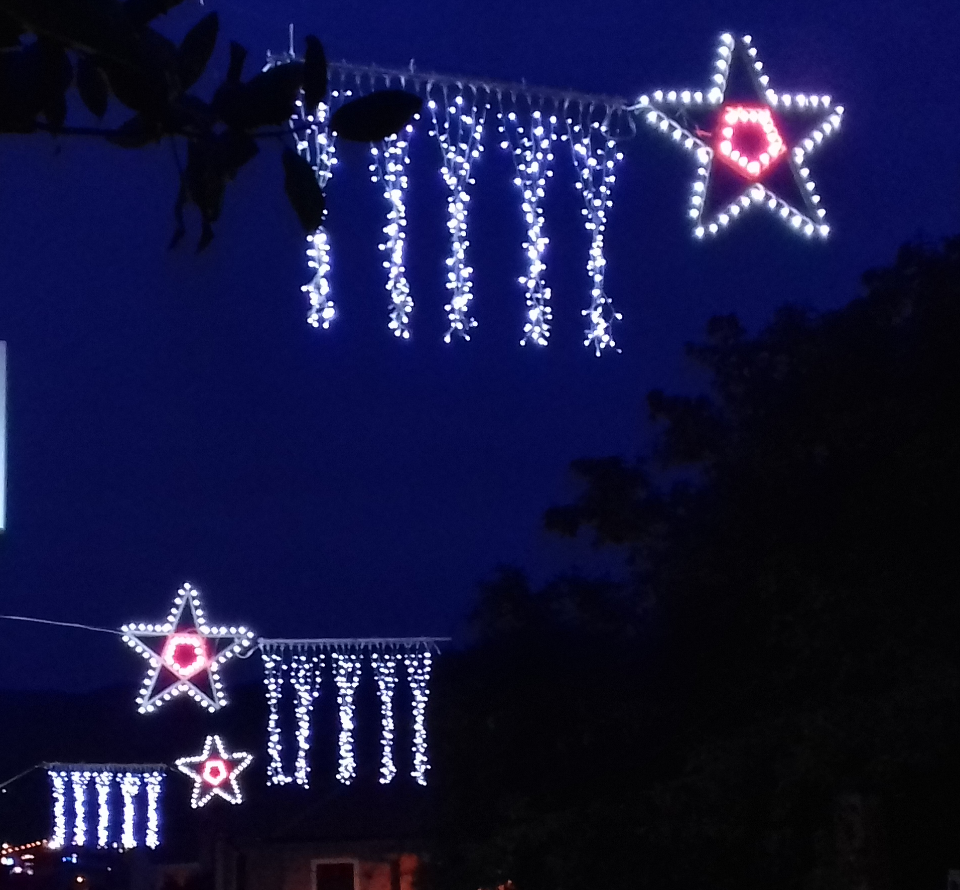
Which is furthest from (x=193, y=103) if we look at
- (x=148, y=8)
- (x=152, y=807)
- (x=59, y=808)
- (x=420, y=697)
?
(x=152, y=807)

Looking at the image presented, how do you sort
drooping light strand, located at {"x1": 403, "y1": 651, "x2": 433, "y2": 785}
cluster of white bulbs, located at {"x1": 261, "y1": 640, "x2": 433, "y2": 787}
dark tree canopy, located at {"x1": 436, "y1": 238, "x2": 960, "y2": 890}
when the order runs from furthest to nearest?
1. cluster of white bulbs, located at {"x1": 261, "y1": 640, "x2": 433, "y2": 787}
2. drooping light strand, located at {"x1": 403, "y1": 651, "x2": 433, "y2": 785}
3. dark tree canopy, located at {"x1": 436, "y1": 238, "x2": 960, "y2": 890}

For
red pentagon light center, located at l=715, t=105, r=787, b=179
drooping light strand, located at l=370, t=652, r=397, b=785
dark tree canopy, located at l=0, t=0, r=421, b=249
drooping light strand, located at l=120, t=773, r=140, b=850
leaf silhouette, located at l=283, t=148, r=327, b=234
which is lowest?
drooping light strand, located at l=120, t=773, r=140, b=850

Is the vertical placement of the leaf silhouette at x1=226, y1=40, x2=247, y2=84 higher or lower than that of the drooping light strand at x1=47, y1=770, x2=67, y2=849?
higher

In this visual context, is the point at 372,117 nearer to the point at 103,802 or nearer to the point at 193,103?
the point at 193,103

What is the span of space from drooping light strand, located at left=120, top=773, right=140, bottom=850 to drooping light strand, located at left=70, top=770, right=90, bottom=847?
54 centimetres

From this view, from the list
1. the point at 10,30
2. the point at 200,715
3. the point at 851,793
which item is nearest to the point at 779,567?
the point at 851,793

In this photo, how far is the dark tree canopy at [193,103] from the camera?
7.69 feet

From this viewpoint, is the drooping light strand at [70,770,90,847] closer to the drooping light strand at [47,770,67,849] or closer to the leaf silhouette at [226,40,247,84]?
the drooping light strand at [47,770,67,849]

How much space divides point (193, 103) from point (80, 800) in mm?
21644

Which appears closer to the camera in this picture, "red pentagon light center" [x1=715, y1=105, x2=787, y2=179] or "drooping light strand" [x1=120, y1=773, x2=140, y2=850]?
"red pentagon light center" [x1=715, y1=105, x2=787, y2=179]

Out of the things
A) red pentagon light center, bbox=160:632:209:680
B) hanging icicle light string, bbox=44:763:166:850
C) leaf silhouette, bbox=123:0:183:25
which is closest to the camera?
leaf silhouette, bbox=123:0:183:25

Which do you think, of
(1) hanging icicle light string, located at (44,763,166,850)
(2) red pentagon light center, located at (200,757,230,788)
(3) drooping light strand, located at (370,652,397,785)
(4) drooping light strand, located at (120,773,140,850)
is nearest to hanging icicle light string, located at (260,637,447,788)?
(3) drooping light strand, located at (370,652,397,785)

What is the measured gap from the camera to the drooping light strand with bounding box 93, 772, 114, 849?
22625 mm

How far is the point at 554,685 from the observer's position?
33.9 feet
